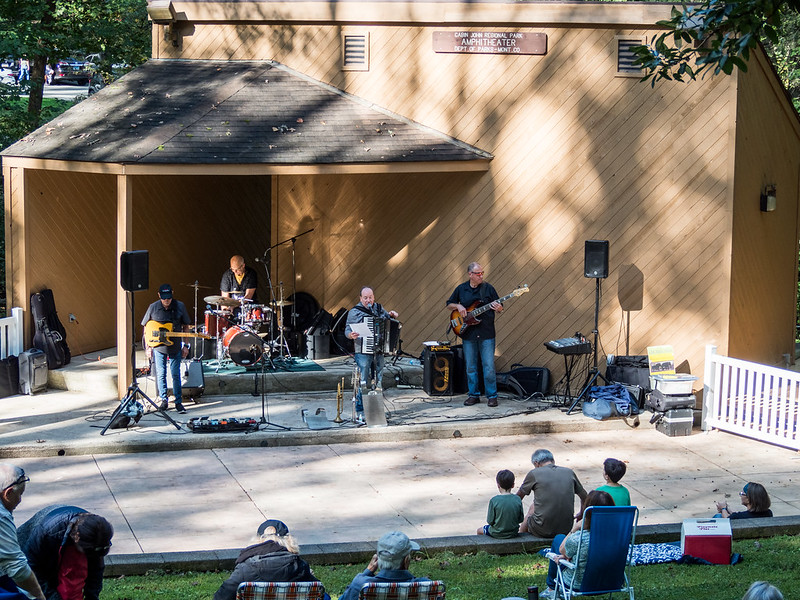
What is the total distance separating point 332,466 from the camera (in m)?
11.2

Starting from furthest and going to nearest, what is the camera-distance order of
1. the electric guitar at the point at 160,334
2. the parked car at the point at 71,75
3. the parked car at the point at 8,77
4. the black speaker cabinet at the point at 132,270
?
the parked car at the point at 71,75, the parked car at the point at 8,77, the electric guitar at the point at 160,334, the black speaker cabinet at the point at 132,270

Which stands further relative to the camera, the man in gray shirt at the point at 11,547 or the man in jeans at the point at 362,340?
the man in jeans at the point at 362,340

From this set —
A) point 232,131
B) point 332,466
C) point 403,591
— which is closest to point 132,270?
point 232,131

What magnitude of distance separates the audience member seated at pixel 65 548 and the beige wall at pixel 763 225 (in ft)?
32.9

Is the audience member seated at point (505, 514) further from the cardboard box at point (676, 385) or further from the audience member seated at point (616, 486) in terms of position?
the cardboard box at point (676, 385)

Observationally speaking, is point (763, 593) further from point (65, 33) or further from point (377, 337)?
point (65, 33)

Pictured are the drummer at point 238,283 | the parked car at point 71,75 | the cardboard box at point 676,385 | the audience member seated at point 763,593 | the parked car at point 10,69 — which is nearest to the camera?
the audience member seated at point 763,593

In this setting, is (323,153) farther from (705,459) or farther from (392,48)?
(705,459)

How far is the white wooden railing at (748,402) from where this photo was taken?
12.1m

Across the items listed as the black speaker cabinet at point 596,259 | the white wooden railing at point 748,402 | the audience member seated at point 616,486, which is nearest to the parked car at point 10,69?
the black speaker cabinet at point 596,259

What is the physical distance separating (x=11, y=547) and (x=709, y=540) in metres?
5.06

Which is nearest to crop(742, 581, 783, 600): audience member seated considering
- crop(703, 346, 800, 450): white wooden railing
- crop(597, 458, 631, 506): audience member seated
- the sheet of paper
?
crop(597, 458, 631, 506): audience member seated

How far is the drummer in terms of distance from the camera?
14.7 m

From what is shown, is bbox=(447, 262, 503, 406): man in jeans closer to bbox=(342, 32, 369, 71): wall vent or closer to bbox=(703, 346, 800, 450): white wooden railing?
bbox=(703, 346, 800, 450): white wooden railing
